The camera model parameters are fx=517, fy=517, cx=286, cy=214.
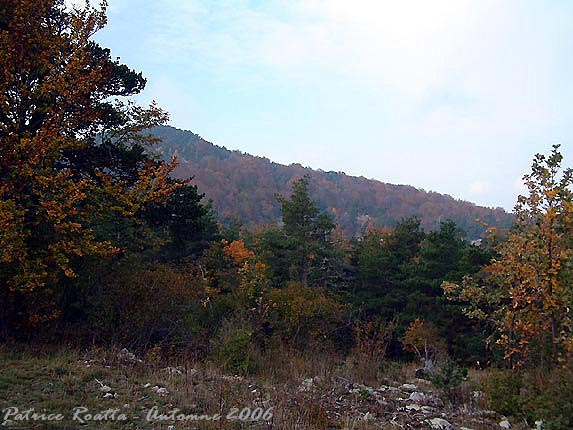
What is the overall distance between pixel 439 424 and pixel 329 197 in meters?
74.1

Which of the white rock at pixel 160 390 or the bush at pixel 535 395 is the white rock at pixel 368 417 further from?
the white rock at pixel 160 390

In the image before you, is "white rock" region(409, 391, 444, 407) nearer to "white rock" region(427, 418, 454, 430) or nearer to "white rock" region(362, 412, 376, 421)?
"white rock" region(427, 418, 454, 430)

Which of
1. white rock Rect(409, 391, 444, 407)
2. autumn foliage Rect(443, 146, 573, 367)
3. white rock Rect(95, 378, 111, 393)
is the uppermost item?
autumn foliage Rect(443, 146, 573, 367)

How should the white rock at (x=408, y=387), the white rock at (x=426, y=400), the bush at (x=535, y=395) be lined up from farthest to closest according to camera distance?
the white rock at (x=408, y=387), the white rock at (x=426, y=400), the bush at (x=535, y=395)

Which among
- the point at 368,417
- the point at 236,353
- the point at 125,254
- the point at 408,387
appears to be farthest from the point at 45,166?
the point at 408,387

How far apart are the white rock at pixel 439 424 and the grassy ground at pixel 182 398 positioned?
0.29 feet

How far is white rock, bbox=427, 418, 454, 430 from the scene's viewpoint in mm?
5586

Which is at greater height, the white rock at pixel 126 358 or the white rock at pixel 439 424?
the white rock at pixel 439 424

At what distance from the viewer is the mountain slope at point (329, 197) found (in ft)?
224

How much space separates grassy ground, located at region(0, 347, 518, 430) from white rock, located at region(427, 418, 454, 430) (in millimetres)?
89

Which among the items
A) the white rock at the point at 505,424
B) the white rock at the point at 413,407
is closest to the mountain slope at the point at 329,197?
the white rock at the point at 413,407

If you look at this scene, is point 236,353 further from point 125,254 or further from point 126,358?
point 125,254

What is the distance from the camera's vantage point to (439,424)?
18.7 feet

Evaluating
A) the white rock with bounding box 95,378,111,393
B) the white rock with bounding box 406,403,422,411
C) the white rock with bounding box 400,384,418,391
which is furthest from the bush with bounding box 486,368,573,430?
the white rock with bounding box 95,378,111,393
